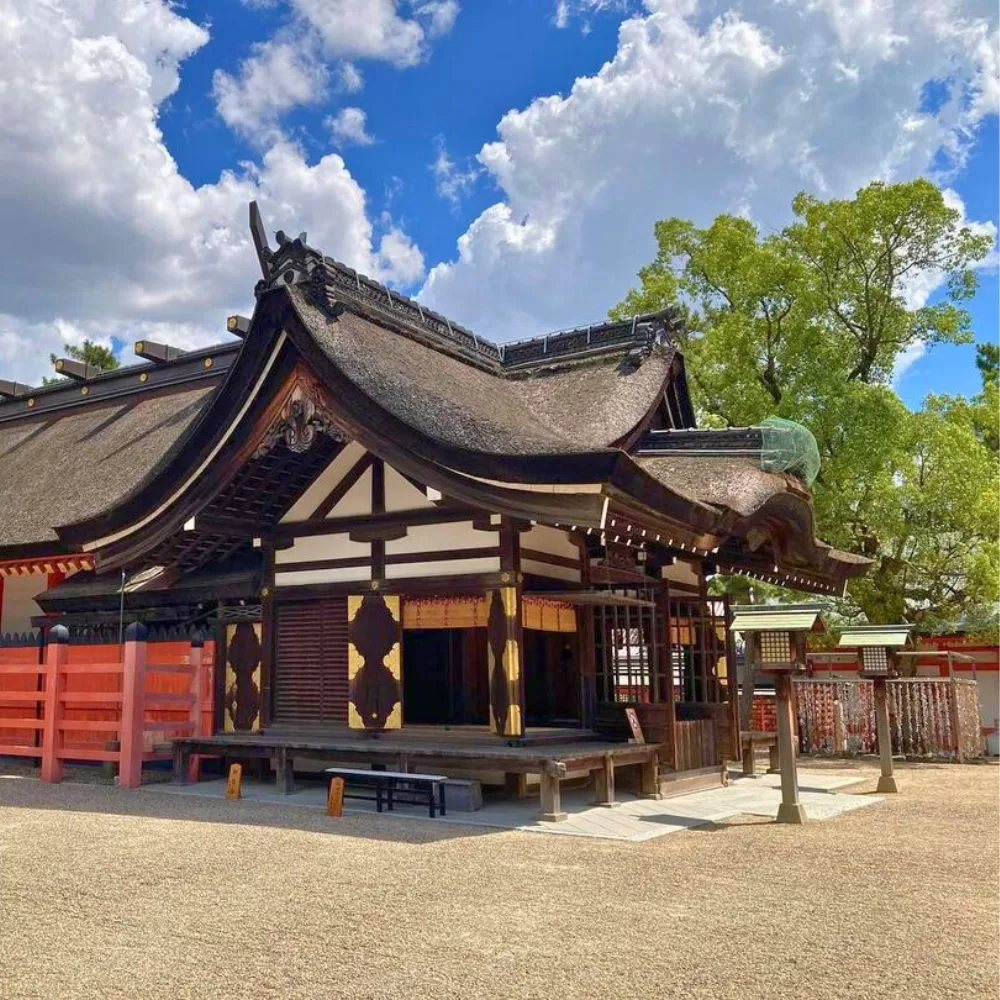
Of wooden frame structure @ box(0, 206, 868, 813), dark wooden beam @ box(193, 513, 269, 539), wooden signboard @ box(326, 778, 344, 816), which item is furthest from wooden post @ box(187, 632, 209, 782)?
wooden signboard @ box(326, 778, 344, 816)

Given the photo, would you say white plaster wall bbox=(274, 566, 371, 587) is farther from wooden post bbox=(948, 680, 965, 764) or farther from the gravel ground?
wooden post bbox=(948, 680, 965, 764)

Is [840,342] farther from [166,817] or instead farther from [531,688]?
[166,817]

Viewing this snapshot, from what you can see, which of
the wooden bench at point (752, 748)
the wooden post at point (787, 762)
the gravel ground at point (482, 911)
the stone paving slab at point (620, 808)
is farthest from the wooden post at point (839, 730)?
the wooden post at point (787, 762)

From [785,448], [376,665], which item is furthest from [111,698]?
[785,448]

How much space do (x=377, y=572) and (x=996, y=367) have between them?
101 ft

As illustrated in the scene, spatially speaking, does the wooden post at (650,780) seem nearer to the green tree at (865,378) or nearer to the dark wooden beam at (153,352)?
the green tree at (865,378)

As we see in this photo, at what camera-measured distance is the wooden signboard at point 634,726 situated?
9.52 meters

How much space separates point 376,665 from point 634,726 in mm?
2814

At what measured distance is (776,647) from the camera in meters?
8.46

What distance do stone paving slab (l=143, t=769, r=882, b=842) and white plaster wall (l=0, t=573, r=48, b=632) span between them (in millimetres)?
5913

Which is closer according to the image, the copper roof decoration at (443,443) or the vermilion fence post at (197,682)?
the copper roof decoration at (443,443)

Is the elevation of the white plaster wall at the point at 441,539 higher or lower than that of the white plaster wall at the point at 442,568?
higher

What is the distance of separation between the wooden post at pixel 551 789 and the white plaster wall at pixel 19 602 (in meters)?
10.1

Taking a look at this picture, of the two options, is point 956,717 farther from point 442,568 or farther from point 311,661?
point 311,661
